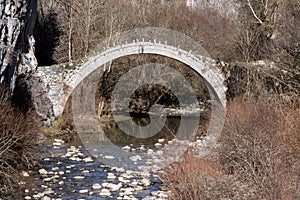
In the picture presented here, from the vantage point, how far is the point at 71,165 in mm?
9945

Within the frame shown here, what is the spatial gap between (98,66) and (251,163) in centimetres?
1075

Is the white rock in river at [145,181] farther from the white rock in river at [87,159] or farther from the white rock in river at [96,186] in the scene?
the white rock in river at [87,159]

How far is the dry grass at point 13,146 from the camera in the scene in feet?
25.7

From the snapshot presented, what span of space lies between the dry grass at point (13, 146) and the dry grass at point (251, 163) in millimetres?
2616

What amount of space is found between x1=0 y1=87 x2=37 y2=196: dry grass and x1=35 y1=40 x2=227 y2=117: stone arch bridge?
19.0 ft

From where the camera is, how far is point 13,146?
8555mm

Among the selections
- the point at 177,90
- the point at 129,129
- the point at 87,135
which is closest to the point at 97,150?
the point at 87,135

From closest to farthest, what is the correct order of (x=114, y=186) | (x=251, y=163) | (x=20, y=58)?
(x=251, y=163)
(x=114, y=186)
(x=20, y=58)

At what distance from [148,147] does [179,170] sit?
16.2 feet

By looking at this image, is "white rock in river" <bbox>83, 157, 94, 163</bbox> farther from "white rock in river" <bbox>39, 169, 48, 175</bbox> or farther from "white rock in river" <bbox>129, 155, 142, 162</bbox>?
"white rock in river" <bbox>39, 169, 48, 175</bbox>

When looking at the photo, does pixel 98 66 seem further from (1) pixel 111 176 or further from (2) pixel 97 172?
(1) pixel 111 176

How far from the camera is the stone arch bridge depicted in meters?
15.4

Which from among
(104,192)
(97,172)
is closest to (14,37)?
(97,172)

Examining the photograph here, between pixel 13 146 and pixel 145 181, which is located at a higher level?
pixel 13 146
